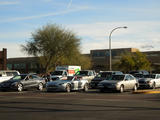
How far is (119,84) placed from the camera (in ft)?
81.4

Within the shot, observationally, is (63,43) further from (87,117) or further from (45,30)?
(87,117)

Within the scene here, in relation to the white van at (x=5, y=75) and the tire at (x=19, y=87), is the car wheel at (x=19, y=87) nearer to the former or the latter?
the tire at (x=19, y=87)

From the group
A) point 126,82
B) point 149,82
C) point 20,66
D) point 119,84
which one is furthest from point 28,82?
point 20,66

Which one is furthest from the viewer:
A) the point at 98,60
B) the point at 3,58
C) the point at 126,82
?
the point at 98,60

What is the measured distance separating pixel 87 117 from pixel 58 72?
30.3 meters

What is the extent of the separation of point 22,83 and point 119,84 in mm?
8078

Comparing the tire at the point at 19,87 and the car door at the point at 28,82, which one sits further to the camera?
the car door at the point at 28,82

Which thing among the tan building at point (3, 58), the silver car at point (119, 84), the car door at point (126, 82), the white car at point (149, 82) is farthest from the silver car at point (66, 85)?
the tan building at point (3, 58)

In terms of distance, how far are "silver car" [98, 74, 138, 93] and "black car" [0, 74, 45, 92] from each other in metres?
6.31

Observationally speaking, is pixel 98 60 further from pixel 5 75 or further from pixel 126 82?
pixel 126 82

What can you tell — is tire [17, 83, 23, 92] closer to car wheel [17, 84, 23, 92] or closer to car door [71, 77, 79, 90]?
car wheel [17, 84, 23, 92]

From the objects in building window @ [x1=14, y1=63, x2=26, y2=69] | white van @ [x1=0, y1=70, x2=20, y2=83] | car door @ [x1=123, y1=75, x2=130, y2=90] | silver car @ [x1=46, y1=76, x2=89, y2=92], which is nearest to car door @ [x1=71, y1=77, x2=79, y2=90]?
silver car @ [x1=46, y1=76, x2=89, y2=92]

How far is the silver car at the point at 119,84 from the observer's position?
24.7 m

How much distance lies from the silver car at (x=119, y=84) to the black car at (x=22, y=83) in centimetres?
631
